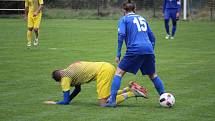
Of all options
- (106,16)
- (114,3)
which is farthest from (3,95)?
(114,3)

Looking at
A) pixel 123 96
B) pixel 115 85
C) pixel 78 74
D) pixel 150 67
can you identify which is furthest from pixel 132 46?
pixel 78 74

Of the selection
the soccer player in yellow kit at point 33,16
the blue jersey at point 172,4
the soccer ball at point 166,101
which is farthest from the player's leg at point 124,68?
the blue jersey at point 172,4

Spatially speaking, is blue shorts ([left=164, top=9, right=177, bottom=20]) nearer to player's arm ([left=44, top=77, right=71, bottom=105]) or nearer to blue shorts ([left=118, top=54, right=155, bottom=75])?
blue shorts ([left=118, top=54, right=155, bottom=75])

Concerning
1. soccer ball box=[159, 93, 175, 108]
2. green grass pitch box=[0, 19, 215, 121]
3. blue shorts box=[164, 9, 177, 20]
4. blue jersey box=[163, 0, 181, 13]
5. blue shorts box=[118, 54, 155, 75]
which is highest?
blue jersey box=[163, 0, 181, 13]

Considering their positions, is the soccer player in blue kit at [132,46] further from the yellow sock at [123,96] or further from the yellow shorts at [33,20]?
the yellow shorts at [33,20]

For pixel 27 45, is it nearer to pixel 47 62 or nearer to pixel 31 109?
pixel 47 62

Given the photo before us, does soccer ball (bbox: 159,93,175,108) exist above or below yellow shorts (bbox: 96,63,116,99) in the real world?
below

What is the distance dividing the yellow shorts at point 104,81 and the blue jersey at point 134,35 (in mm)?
525

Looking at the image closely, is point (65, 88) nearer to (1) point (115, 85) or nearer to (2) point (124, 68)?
(1) point (115, 85)

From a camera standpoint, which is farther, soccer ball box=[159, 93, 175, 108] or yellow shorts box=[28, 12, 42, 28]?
yellow shorts box=[28, 12, 42, 28]

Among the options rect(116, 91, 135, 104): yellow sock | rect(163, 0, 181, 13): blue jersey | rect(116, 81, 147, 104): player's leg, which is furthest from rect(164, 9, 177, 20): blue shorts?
rect(116, 91, 135, 104): yellow sock

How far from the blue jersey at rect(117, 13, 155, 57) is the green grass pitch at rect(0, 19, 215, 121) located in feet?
3.23

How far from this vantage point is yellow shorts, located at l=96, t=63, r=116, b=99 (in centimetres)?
1109

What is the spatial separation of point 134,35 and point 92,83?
350 cm
